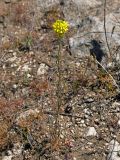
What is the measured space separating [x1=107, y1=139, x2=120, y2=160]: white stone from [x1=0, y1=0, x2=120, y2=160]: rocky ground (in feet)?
0.05

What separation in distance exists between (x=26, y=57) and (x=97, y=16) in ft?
6.29

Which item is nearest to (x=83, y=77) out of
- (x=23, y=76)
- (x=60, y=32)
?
(x=23, y=76)

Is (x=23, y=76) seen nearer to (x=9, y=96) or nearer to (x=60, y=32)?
(x=9, y=96)

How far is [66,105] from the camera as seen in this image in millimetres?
7387

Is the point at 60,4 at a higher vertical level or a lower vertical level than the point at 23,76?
higher

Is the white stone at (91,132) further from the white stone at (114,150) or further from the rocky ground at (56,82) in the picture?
the white stone at (114,150)

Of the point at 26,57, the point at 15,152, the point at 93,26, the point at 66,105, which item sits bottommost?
the point at 15,152

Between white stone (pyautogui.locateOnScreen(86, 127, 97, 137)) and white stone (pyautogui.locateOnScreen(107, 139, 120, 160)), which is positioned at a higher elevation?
white stone (pyautogui.locateOnScreen(86, 127, 97, 137))

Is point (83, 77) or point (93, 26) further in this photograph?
point (93, 26)

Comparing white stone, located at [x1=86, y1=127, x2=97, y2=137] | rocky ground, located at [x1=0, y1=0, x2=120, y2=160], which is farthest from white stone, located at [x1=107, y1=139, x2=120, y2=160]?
white stone, located at [x1=86, y1=127, x2=97, y2=137]

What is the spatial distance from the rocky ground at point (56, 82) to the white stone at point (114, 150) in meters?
0.02

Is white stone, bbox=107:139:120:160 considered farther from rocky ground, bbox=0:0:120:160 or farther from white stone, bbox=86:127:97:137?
white stone, bbox=86:127:97:137

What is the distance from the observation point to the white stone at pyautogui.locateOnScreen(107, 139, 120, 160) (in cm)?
638

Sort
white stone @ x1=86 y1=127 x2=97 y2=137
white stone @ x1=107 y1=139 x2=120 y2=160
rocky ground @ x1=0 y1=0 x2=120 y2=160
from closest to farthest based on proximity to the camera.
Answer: white stone @ x1=107 y1=139 x2=120 y2=160 → rocky ground @ x1=0 y1=0 x2=120 y2=160 → white stone @ x1=86 y1=127 x2=97 y2=137
